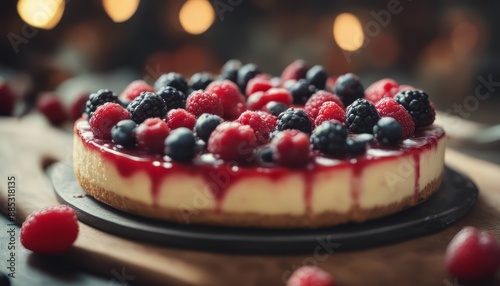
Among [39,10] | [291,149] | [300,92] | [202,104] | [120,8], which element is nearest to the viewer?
[291,149]

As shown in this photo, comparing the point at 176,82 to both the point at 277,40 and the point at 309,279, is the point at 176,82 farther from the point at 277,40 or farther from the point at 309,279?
the point at 277,40

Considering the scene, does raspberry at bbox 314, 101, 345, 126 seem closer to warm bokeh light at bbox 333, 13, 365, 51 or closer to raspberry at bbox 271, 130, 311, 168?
raspberry at bbox 271, 130, 311, 168

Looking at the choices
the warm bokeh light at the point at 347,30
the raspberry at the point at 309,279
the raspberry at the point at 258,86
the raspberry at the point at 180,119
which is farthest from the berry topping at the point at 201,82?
the warm bokeh light at the point at 347,30

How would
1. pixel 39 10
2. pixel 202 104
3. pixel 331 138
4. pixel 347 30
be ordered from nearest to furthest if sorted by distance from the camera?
pixel 331 138 < pixel 202 104 < pixel 39 10 < pixel 347 30

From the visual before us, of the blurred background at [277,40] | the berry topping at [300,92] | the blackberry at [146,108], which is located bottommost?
the blurred background at [277,40]

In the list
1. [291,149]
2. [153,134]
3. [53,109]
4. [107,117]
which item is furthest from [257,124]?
[53,109]

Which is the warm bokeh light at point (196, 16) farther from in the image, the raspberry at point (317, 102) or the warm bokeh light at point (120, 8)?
the raspberry at point (317, 102)

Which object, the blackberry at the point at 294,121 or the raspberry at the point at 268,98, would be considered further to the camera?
the raspberry at the point at 268,98

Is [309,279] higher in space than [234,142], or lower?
lower
